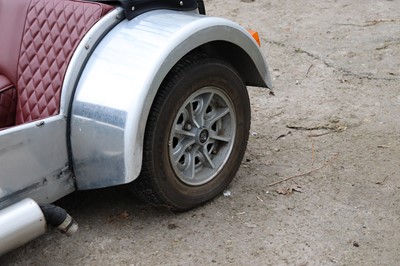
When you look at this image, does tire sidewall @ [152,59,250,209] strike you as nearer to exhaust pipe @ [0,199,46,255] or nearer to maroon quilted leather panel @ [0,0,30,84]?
exhaust pipe @ [0,199,46,255]

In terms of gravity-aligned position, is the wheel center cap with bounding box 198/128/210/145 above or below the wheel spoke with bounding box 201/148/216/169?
above

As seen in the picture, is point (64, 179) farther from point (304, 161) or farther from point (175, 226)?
point (304, 161)

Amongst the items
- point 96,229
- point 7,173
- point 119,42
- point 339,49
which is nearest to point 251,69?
point 119,42

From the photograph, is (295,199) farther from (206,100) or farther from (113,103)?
(113,103)

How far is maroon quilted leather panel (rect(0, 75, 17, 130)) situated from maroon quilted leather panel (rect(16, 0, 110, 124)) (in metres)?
0.04

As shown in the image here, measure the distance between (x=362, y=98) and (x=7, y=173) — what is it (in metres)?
2.95

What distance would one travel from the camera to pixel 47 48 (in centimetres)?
309

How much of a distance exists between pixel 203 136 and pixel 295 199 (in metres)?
0.65

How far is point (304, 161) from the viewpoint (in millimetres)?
3938

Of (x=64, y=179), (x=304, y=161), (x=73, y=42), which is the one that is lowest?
(x=304, y=161)

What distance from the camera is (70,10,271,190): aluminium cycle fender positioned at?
110 inches

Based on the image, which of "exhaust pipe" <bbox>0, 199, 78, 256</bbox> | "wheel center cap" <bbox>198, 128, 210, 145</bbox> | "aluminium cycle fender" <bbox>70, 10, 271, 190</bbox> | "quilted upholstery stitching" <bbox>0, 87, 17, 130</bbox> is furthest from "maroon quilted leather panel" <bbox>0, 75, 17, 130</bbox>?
"wheel center cap" <bbox>198, 128, 210, 145</bbox>

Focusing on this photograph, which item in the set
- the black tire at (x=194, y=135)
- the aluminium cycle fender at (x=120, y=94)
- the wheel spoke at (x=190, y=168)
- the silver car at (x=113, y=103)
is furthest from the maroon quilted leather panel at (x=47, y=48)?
the wheel spoke at (x=190, y=168)

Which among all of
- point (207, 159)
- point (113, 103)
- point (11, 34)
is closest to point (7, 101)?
point (11, 34)
